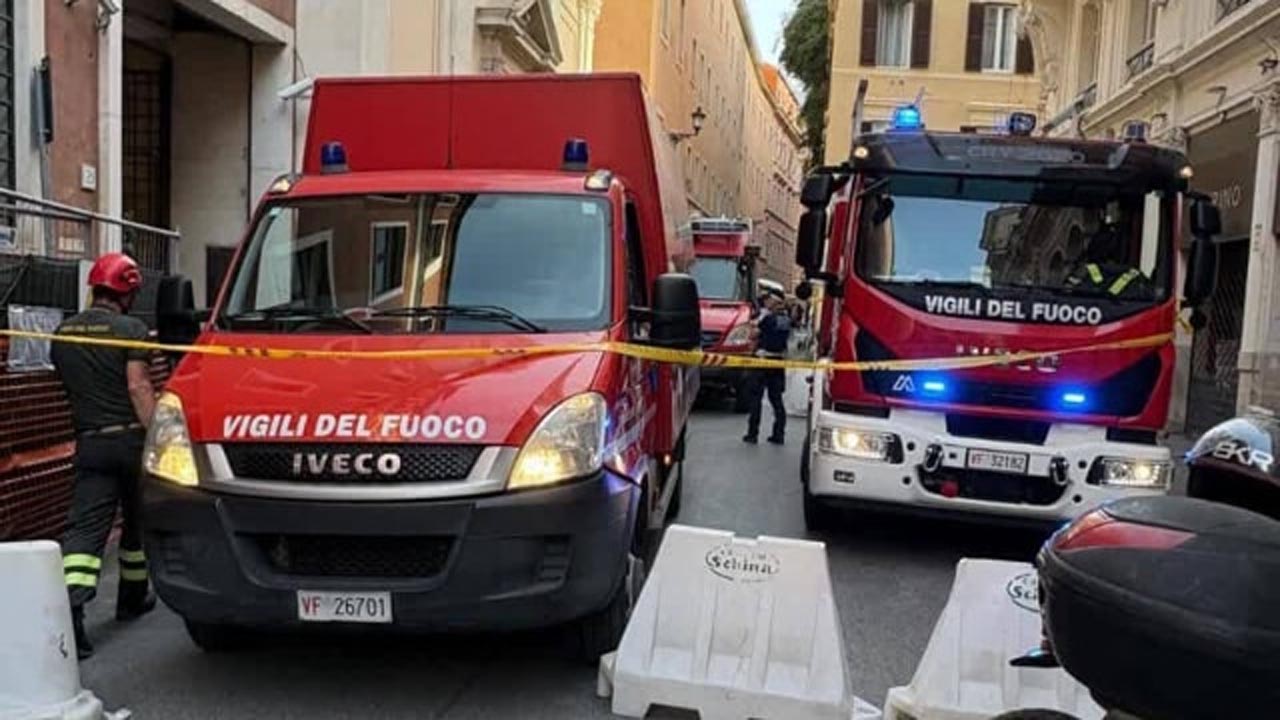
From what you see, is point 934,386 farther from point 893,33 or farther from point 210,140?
point 893,33

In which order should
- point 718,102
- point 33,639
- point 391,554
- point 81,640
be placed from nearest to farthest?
point 33,639 < point 391,554 < point 81,640 < point 718,102

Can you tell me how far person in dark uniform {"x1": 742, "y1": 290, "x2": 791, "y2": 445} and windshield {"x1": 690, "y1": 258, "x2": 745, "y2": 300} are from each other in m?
0.74

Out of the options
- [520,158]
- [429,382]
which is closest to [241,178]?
[520,158]

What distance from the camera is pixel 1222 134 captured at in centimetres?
1553

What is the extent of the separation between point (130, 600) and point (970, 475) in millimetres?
4829

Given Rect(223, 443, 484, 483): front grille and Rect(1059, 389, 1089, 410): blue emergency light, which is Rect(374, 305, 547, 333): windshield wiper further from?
Rect(1059, 389, 1089, 410): blue emergency light

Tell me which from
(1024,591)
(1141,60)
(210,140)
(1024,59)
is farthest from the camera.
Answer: (1024,59)

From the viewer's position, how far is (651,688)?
4.60 metres

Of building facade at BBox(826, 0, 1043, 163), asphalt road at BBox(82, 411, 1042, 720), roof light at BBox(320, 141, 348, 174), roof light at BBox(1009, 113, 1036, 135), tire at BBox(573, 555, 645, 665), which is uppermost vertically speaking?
building facade at BBox(826, 0, 1043, 163)

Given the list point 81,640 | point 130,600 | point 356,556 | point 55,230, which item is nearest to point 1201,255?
point 356,556

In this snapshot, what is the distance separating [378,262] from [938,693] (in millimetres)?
3148

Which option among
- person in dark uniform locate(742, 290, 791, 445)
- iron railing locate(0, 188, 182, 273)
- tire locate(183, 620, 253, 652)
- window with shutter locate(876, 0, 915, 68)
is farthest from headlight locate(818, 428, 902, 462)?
window with shutter locate(876, 0, 915, 68)

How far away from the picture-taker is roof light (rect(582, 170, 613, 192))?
Result: 5.90 m

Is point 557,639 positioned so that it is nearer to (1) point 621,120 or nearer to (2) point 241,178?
(1) point 621,120
